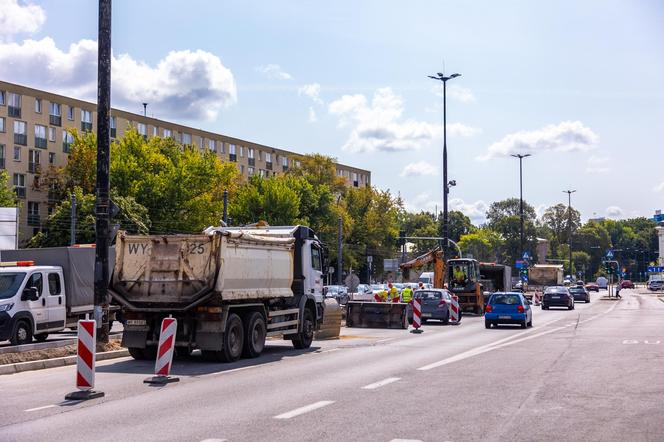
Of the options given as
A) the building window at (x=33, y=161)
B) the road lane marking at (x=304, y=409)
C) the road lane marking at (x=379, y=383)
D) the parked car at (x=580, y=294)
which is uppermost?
the building window at (x=33, y=161)

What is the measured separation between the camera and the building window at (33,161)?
73375 millimetres

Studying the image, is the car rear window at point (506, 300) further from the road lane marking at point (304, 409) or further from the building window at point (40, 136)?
the building window at point (40, 136)

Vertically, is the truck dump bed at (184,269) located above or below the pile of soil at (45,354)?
above

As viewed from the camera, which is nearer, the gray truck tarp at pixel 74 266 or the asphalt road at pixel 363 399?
the asphalt road at pixel 363 399

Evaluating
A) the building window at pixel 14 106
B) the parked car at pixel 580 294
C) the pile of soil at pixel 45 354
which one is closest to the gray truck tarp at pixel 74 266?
the pile of soil at pixel 45 354

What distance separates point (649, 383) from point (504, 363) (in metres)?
3.79

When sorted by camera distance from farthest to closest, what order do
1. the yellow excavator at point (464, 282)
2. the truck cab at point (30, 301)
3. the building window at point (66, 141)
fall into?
the building window at point (66, 141)
the yellow excavator at point (464, 282)
the truck cab at point (30, 301)

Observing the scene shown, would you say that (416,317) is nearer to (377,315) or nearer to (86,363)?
(377,315)

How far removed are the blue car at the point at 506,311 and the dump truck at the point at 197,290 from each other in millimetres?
14901

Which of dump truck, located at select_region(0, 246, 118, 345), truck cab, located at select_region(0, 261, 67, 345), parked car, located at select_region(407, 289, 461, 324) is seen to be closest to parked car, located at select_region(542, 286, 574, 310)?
parked car, located at select_region(407, 289, 461, 324)

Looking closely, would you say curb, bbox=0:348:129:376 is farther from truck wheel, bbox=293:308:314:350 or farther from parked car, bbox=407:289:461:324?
parked car, bbox=407:289:461:324

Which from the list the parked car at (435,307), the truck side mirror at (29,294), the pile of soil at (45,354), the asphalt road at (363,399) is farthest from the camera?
the parked car at (435,307)

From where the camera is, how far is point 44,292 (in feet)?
73.2

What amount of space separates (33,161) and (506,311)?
174ft
